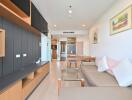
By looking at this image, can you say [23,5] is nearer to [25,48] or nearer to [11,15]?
[11,15]

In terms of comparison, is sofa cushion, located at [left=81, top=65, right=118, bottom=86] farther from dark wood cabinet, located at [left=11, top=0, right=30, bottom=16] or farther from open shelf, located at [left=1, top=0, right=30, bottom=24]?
dark wood cabinet, located at [left=11, top=0, right=30, bottom=16]

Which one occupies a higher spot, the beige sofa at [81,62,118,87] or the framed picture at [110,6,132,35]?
the framed picture at [110,6,132,35]

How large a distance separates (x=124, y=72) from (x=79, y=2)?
2845 mm

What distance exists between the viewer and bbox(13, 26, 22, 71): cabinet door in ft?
12.7

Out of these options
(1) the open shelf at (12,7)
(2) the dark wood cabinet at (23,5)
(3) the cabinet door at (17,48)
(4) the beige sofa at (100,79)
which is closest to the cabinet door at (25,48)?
(3) the cabinet door at (17,48)


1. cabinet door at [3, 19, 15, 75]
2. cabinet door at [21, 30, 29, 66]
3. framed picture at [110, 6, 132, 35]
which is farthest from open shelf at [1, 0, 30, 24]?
framed picture at [110, 6, 132, 35]

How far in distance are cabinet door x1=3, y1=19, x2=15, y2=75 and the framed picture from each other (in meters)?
2.98

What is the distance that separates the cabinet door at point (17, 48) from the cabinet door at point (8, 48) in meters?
0.24

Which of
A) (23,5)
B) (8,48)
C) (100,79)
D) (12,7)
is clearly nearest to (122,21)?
(100,79)

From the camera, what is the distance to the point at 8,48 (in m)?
3.44

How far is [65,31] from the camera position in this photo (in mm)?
12234

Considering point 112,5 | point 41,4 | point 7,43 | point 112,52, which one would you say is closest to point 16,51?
point 7,43

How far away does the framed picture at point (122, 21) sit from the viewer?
3811 millimetres

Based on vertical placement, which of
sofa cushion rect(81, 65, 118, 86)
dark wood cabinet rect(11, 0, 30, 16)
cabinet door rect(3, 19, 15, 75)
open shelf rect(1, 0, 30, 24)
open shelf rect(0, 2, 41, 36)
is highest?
dark wood cabinet rect(11, 0, 30, 16)
